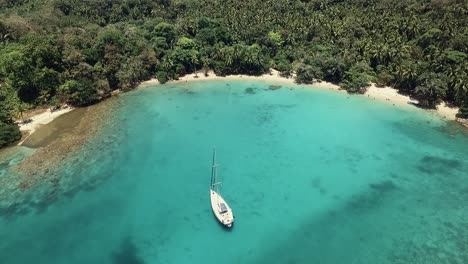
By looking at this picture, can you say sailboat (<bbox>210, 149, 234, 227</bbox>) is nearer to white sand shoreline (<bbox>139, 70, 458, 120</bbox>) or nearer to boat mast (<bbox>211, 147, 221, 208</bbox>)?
boat mast (<bbox>211, 147, 221, 208</bbox>)

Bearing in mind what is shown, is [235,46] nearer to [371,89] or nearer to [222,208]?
[371,89]

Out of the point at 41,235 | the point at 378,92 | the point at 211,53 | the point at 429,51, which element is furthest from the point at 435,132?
the point at 41,235

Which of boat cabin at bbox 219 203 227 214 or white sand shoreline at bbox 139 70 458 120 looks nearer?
boat cabin at bbox 219 203 227 214

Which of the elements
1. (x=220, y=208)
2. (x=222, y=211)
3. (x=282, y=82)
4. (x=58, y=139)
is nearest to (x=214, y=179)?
(x=220, y=208)

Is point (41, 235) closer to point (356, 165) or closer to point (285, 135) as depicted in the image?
point (285, 135)

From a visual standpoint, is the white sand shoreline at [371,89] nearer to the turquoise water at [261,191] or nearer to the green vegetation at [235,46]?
the green vegetation at [235,46]

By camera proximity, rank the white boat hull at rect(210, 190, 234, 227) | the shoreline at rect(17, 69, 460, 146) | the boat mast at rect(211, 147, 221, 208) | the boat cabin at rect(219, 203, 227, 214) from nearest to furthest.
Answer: the white boat hull at rect(210, 190, 234, 227), the boat cabin at rect(219, 203, 227, 214), the boat mast at rect(211, 147, 221, 208), the shoreline at rect(17, 69, 460, 146)

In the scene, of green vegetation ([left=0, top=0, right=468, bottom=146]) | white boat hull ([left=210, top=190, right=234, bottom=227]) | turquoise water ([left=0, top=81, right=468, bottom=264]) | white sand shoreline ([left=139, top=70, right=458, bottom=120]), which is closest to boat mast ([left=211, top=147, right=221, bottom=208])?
white boat hull ([left=210, top=190, right=234, bottom=227])

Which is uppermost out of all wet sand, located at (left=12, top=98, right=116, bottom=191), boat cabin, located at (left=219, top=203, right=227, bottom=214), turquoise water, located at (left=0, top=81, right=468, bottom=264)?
boat cabin, located at (left=219, top=203, right=227, bottom=214)
